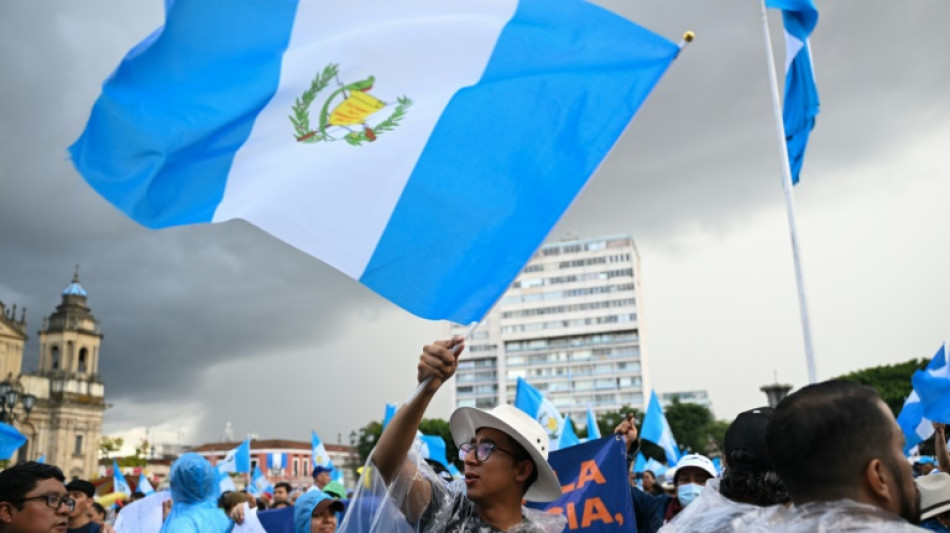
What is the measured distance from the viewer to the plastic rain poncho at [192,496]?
5773 millimetres

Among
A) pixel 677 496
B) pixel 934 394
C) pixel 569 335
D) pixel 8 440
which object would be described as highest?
pixel 569 335

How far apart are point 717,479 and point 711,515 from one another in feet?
1.33

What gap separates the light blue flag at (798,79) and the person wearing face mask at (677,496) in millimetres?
5282

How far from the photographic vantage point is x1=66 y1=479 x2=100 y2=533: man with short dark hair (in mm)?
6766

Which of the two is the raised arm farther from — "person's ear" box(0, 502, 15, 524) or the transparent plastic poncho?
"person's ear" box(0, 502, 15, 524)

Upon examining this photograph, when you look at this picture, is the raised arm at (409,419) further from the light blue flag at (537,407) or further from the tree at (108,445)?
the tree at (108,445)

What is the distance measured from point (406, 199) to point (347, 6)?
1.19 m

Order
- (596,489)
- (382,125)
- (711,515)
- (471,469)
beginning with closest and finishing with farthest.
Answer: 1. (711,515)
2. (471,469)
3. (382,125)
4. (596,489)

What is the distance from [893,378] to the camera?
62500 millimetres

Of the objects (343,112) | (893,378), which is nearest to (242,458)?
(343,112)

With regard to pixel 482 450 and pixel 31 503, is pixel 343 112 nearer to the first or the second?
pixel 482 450

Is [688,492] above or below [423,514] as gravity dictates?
below

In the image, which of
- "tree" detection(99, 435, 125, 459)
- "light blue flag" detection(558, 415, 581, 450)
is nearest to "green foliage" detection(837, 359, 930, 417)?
"light blue flag" detection(558, 415, 581, 450)

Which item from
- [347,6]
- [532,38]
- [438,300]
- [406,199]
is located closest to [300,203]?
[406,199]
